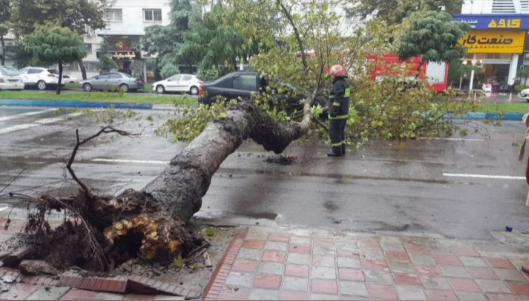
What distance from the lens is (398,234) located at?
496 centimetres

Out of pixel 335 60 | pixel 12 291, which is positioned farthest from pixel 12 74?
pixel 12 291

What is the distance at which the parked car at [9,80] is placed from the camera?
22.6 m

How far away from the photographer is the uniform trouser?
889cm

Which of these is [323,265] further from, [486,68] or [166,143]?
[486,68]

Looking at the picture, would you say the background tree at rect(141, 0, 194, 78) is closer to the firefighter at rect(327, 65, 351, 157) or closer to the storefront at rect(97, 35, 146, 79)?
the storefront at rect(97, 35, 146, 79)

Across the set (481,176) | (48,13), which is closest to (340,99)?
(481,176)

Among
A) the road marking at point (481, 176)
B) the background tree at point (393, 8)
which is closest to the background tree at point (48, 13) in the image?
the background tree at point (393, 8)

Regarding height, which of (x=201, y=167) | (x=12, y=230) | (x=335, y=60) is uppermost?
(x=335, y=60)

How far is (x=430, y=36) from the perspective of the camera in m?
18.7

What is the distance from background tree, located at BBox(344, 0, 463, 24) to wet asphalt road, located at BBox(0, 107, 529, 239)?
1332 cm

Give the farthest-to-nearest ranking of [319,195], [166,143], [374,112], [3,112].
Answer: [3,112]
[166,143]
[374,112]
[319,195]

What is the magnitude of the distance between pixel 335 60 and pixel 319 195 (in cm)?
458

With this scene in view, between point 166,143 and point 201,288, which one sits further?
point 166,143

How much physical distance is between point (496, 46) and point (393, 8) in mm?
8392
